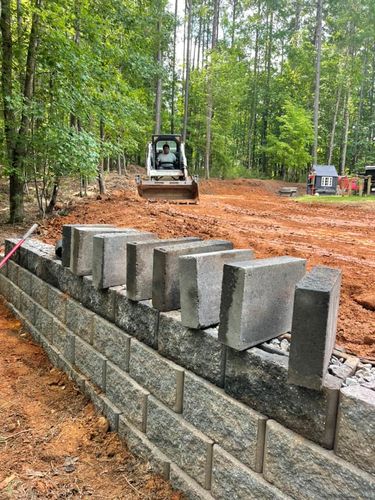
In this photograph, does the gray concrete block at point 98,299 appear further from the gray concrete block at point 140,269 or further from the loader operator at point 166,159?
the loader operator at point 166,159

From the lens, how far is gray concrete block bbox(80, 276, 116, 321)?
9.42ft

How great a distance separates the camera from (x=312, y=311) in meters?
1.54

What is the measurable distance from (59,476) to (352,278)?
105 inches

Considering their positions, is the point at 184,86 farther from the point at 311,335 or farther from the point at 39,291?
the point at 311,335

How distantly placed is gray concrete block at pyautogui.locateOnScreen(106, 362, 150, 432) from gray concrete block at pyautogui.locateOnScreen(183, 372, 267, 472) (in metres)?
0.45

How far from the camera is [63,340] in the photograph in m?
3.62

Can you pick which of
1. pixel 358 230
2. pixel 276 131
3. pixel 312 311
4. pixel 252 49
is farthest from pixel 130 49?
pixel 252 49

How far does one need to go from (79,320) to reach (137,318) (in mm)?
940


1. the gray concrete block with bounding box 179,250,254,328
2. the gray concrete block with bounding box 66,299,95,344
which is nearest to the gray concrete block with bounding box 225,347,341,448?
the gray concrete block with bounding box 179,250,254,328

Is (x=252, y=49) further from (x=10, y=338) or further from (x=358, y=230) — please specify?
(x=10, y=338)

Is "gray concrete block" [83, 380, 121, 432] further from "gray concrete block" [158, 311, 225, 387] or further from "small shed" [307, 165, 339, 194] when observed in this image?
"small shed" [307, 165, 339, 194]

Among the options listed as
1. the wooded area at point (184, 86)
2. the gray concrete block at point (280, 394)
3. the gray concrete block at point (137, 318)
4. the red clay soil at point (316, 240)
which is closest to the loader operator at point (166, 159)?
the wooded area at point (184, 86)

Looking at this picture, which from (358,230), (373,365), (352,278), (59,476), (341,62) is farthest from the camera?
(341,62)

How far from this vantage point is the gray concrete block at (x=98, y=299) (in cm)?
287
